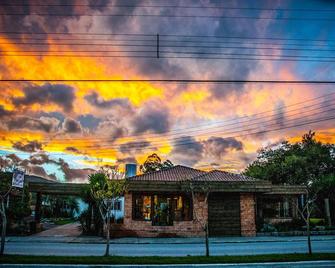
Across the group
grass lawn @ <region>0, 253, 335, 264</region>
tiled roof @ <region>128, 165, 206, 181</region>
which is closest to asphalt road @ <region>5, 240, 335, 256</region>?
grass lawn @ <region>0, 253, 335, 264</region>

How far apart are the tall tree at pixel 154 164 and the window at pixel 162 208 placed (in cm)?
3156

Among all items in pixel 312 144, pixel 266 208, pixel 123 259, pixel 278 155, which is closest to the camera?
pixel 123 259

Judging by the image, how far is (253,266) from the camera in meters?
11.7

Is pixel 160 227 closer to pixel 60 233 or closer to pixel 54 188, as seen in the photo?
pixel 60 233

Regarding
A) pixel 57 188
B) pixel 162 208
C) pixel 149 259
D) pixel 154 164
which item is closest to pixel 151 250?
pixel 149 259

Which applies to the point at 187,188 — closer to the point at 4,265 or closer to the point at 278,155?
the point at 4,265

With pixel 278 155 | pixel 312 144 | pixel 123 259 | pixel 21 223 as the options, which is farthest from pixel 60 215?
pixel 123 259

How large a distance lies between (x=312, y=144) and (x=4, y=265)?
43.7m

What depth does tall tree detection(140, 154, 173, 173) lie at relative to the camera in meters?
57.6

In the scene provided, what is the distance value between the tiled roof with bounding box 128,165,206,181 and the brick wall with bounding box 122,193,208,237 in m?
3.31

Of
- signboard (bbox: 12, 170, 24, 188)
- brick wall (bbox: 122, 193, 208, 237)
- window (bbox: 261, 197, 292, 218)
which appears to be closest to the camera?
signboard (bbox: 12, 170, 24, 188)

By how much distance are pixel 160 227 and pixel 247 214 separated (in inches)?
256

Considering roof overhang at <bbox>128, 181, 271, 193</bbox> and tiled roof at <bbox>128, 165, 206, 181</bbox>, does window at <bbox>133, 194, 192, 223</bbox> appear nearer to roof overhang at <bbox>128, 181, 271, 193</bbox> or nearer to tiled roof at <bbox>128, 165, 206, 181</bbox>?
roof overhang at <bbox>128, 181, 271, 193</bbox>

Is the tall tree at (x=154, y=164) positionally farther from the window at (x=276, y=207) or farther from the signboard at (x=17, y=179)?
the signboard at (x=17, y=179)
